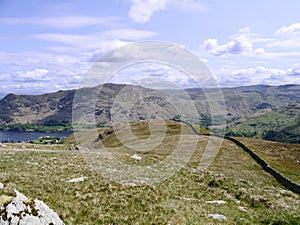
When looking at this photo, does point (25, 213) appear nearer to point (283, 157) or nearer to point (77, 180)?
point (77, 180)

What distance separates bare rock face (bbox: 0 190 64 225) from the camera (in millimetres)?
12383

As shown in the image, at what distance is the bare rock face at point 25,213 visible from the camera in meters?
12.4

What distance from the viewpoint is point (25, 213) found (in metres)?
12.7

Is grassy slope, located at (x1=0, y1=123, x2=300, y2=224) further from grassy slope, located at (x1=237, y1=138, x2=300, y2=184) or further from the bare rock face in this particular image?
grassy slope, located at (x1=237, y1=138, x2=300, y2=184)

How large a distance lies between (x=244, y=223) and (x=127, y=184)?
911 cm

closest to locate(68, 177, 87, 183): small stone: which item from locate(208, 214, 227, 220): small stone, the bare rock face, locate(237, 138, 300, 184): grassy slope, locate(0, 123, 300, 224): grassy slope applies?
locate(0, 123, 300, 224): grassy slope

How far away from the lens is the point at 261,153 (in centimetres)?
7138

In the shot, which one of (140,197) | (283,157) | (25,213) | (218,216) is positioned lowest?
(283,157)

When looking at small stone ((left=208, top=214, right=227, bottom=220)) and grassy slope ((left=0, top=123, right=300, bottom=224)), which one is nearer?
grassy slope ((left=0, top=123, right=300, bottom=224))

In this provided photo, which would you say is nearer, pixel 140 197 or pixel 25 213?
pixel 25 213

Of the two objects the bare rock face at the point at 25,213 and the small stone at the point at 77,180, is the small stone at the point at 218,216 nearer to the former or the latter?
the bare rock face at the point at 25,213

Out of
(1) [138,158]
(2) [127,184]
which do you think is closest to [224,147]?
(1) [138,158]

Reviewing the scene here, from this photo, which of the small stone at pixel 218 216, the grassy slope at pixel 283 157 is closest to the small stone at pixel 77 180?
the small stone at pixel 218 216

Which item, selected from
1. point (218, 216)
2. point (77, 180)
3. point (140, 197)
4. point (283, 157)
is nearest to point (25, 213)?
point (140, 197)
